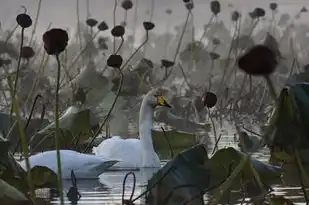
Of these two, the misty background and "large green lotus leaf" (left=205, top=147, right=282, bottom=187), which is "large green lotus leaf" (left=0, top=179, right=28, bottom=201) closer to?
"large green lotus leaf" (left=205, top=147, right=282, bottom=187)

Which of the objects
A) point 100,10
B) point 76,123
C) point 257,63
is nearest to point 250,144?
point 76,123

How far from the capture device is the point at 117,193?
3986 millimetres

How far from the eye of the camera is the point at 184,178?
3.06 m

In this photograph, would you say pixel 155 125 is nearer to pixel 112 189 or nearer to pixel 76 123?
Result: pixel 76 123

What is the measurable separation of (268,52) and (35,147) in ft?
10.5

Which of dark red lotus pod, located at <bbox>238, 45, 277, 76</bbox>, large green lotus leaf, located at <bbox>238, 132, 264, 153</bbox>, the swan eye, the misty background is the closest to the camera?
dark red lotus pod, located at <bbox>238, 45, 277, 76</bbox>

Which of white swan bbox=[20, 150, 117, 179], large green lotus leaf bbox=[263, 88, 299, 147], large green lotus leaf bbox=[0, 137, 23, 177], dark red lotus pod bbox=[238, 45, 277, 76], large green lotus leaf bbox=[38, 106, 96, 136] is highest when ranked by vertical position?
dark red lotus pod bbox=[238, 45, 277, 76]

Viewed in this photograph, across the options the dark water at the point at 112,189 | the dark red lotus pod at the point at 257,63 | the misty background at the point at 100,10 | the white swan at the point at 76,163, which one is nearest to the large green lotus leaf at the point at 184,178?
the dark water at the point at 112,189

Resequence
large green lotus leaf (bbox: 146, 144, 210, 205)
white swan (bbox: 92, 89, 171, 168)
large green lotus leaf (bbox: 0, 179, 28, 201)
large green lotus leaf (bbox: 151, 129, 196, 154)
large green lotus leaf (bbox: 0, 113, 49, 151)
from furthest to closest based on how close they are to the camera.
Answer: large green lotus leaf (bbox: 151, 129, 196, 154), white swan (bbox: 92, 89, 171, 168), large green lotus leaf (bbox: 0, 113, 49, 151), large green lotus leaf (bbox: 146, 144, 210, 205), large green lotus leaf (bbox: 0, 179, 28, 201)

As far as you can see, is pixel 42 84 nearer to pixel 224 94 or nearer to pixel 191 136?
pixel 224 94

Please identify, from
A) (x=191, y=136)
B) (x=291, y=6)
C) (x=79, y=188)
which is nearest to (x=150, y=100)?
(x=191, y=136)

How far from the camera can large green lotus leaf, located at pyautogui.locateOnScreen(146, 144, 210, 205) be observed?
10.1 feet

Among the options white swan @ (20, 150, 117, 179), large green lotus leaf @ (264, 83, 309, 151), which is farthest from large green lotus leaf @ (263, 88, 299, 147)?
white swan @ (20, 150, 117, 179)

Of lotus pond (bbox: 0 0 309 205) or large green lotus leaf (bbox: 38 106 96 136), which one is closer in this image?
lotus pond (bbox: 0 0 309 205)
